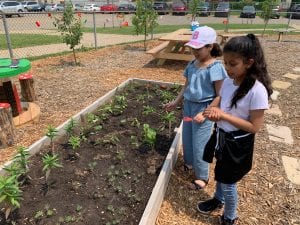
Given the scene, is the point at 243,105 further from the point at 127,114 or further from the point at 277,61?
the point at 277,61

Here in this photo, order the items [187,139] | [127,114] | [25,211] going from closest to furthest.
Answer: [25,211] < [187,139] < [127,114]

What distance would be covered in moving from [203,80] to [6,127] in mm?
2728

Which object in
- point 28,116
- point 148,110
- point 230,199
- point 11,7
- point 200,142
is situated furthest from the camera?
point 11,7

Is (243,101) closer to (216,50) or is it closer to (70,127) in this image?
(216,50)

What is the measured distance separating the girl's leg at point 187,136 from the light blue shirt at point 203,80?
0.53ft

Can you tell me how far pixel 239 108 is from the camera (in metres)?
2.15

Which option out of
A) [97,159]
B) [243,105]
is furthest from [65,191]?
[243,105]

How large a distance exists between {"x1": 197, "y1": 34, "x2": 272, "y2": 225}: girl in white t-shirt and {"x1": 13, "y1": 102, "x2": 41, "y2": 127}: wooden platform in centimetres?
333

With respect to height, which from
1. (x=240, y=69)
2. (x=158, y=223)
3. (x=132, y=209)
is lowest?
(x=158, y=223)

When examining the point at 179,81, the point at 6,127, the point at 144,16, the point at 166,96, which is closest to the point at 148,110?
the point at 166,96

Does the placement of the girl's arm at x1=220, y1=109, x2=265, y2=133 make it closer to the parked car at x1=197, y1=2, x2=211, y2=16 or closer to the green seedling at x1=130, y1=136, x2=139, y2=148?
the green seedling at x1=130, y1=136, x2=139, y2=148

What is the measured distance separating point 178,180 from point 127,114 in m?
1.50

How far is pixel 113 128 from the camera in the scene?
3.99m

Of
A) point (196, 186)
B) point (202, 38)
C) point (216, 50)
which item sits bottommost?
point (196, 186)
